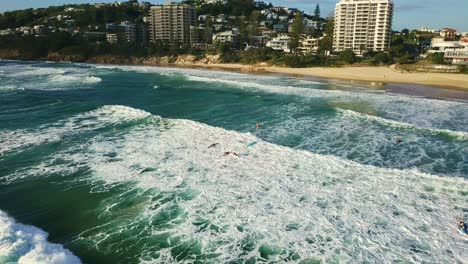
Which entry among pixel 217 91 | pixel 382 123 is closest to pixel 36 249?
pixel 382 123

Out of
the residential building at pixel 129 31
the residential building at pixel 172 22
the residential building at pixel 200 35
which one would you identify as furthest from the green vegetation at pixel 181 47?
the residential building at pixel 129 31

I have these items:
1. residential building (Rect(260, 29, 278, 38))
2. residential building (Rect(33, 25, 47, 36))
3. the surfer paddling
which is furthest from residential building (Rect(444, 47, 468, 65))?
residential building (Rect(33, 25, 47, 36))

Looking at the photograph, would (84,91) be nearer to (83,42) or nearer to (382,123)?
(382,123)

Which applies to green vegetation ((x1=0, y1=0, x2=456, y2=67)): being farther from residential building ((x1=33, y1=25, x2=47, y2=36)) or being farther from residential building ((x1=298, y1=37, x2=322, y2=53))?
residential building ((x1=33, y1=25, x2=47, y2=36))

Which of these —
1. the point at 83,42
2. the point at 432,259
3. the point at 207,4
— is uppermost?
the point at 207,4

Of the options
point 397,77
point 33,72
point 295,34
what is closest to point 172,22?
point 295,34
